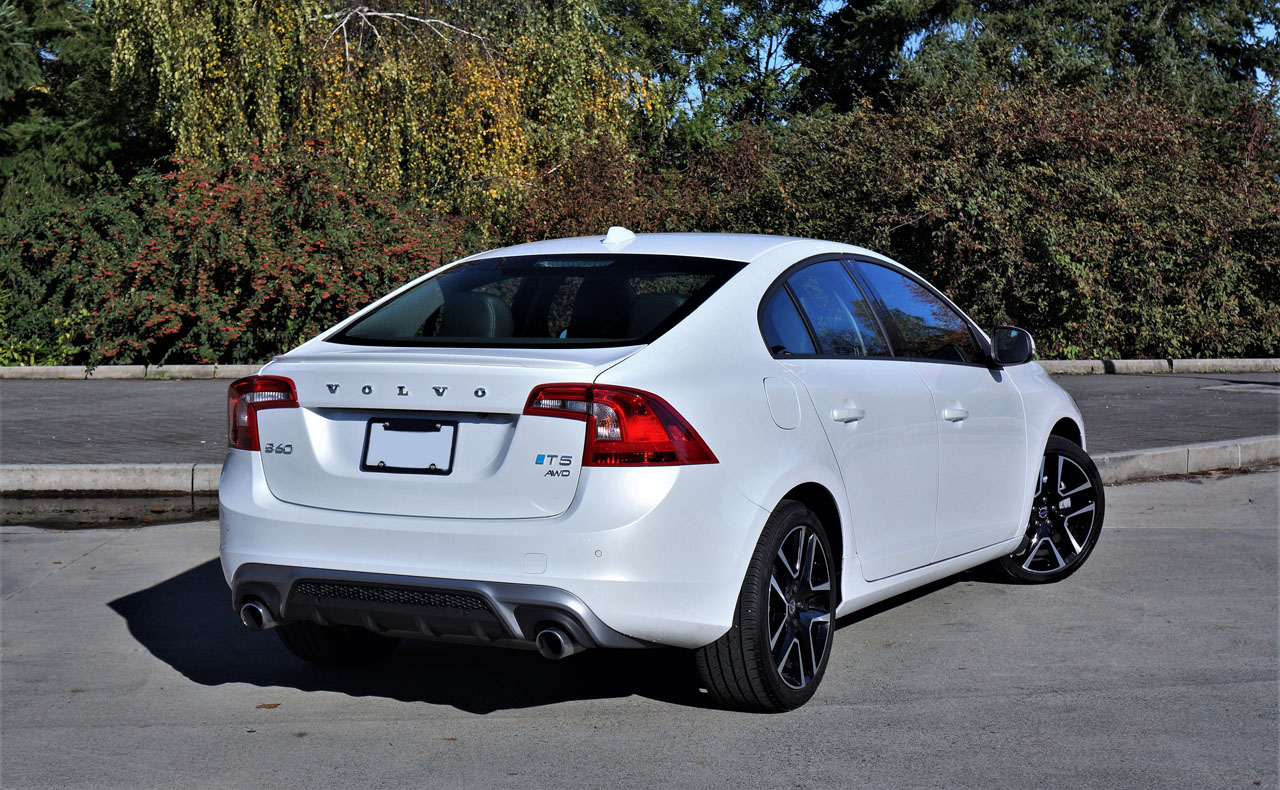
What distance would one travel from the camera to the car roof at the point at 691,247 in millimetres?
4820

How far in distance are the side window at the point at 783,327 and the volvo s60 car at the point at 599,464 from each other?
0.01m

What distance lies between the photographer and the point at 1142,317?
18688mm

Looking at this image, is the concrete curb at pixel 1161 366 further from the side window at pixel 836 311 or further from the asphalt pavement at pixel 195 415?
the side window at pixel 836 311

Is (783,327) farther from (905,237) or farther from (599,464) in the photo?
(905,237)

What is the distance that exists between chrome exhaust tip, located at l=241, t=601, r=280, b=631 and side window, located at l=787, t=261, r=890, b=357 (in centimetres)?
204

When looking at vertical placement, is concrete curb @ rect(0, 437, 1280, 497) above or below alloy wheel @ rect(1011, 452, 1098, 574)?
below

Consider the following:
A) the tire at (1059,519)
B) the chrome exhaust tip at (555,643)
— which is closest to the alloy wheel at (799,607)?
the chrome exhaust tip at (555,643)

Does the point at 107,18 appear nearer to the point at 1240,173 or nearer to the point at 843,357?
the point at 1240,173

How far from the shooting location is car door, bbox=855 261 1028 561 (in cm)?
537

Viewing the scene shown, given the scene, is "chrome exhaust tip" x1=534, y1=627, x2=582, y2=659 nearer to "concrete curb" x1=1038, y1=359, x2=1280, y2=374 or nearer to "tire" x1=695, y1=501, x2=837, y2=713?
"tire" x1=695, y1=501, x2=837, y2=713

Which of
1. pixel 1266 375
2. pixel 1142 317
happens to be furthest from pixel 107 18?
pixel 1266 375

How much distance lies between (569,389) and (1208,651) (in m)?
2.88

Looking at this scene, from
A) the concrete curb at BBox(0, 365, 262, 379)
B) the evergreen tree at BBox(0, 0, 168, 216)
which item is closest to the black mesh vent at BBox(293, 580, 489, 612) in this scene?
the concrete curb at BBox(0, 365, 262, 379)

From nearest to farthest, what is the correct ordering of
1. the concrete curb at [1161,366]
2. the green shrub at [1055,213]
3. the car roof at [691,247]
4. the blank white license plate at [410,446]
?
the blank white license plate at [410,446]
the car roof at [691,247]
the green shrub at [1055,213]
the concrete curb at [1161,366]
